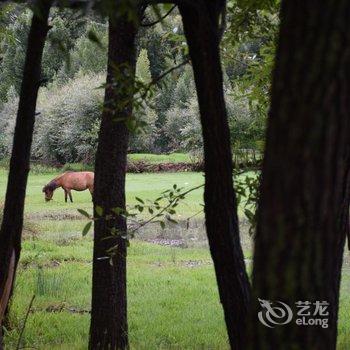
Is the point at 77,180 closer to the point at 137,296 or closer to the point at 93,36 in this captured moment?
A: the point at 137,296

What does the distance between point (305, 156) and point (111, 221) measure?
13.4 ft

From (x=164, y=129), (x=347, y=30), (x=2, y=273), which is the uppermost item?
(x=164, y=129)

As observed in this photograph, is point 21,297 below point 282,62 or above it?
below

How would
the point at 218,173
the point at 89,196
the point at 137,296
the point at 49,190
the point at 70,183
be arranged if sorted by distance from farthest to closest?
the point at 89,196 → the point at 70,183 → the point at 49,190 → the point at 137,296 → the point at 218,173

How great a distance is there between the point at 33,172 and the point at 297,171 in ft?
133

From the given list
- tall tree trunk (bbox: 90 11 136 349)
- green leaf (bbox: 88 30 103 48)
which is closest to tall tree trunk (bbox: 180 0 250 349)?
green leaf (bbox: 88 30 103 48)

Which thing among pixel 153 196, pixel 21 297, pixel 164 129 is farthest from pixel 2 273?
pixel 164 129

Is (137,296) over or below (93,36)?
below

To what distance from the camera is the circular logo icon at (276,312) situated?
1885mm

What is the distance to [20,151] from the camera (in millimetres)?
3611

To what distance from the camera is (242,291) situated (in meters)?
2.72

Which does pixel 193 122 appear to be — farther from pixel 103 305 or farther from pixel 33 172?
pixel 103 305

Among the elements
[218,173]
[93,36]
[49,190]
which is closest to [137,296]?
[218,173]

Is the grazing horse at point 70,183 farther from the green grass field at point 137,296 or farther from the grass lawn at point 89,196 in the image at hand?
the green grass field at point 137,296
